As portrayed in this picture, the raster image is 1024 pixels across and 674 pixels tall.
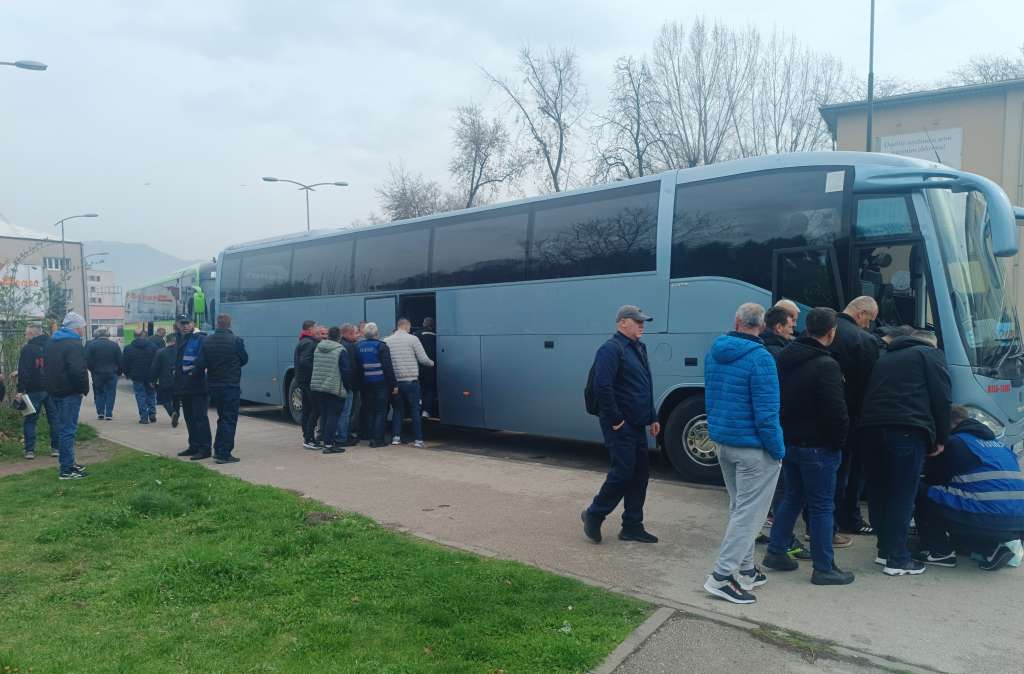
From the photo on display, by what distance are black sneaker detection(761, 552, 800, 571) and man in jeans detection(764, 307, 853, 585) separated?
0.74 feet

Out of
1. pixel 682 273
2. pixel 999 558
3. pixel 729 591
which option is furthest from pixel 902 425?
pixel 682 273

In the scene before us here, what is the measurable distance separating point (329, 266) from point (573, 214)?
234 inches

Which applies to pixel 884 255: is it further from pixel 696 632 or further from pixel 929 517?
pixel 696 632

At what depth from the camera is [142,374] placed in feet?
50.3

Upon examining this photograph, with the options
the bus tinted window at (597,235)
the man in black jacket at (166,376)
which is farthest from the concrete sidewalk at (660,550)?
the man in black jacket at (166,376)

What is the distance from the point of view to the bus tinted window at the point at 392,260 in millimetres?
12297

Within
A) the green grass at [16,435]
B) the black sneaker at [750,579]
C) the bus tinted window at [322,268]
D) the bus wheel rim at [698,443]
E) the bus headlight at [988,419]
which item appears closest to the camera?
the black sneaker at [750,579]

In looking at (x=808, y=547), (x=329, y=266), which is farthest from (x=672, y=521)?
(x=329, y=266)

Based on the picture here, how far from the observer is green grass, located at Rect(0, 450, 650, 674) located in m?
4.02

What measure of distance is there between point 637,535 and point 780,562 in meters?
1.20

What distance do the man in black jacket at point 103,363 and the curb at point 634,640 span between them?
14075 mm

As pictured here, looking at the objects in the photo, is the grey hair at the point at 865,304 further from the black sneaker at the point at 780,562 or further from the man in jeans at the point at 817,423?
the black sneaker at the point at 780,562

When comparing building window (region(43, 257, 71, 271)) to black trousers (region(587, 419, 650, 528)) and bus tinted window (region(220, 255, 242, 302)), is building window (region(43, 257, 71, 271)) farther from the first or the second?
black trousers (region(587, 419, 650, 528))

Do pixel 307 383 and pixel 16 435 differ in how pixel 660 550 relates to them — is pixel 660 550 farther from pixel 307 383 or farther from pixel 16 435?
pixel 16 435
